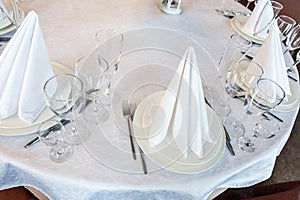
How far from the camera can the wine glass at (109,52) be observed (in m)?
0.88

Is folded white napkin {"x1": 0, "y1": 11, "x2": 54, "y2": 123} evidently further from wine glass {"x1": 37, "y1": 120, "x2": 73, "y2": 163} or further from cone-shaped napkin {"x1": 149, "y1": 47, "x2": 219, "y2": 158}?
cone-shaped napkin {"x1": 149, "y1": 47, "x2": 219, "y2": 158}

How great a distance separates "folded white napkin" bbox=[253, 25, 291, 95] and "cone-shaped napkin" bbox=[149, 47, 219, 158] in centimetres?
33

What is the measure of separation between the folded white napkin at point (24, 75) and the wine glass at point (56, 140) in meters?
0.04

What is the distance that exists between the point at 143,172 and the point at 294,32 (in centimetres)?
84

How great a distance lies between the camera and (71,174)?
699mm

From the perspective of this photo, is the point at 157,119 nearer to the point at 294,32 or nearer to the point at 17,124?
the point at 17,124

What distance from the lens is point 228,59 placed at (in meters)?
1.07

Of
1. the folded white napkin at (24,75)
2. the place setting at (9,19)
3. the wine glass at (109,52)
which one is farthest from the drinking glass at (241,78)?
the place setting at (9,19)

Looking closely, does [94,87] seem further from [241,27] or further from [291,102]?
[241,27]

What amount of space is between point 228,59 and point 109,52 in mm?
429

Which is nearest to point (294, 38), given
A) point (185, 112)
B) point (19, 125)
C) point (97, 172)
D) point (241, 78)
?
point (241, 78)

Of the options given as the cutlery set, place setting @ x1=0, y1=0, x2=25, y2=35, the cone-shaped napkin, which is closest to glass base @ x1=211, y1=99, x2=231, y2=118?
the cone-shaped napkin

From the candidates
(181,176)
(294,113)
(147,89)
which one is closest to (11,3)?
(147,89)

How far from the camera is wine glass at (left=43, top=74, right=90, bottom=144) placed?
74 centimetres
